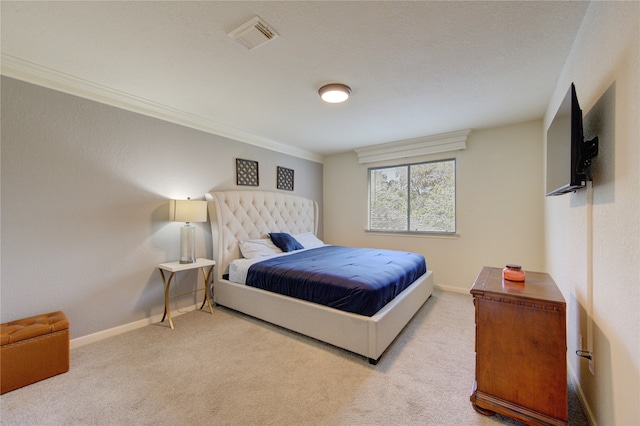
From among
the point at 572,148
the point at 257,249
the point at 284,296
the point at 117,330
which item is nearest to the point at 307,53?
the point at 572,148

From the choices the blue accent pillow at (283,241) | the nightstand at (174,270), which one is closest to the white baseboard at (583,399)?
the blue accent pillow at (283,241)

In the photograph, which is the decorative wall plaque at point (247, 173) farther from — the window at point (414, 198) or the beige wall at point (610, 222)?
the beige wall at point (610, 222)

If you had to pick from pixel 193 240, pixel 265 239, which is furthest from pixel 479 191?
pixel 193 240

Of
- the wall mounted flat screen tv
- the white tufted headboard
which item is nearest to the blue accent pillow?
the white tufted headboard

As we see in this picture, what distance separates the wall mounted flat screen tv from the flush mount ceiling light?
5.23 feet

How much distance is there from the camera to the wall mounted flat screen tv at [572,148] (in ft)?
4.54

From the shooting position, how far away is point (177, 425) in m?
1.52

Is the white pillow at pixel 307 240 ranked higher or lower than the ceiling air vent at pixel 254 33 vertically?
lower

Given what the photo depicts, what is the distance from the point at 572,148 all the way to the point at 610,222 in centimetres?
41

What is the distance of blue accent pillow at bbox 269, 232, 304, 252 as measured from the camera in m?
3.86

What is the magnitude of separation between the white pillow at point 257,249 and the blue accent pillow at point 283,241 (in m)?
0.07

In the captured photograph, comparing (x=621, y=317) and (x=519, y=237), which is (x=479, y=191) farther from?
(x=621, y=317)

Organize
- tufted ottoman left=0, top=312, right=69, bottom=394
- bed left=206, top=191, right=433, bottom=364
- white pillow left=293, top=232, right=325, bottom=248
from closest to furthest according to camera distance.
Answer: tufted ottoman left=0, top=312, right=69, bottom=394, bed left=206, top=191, right=433, bottom=364, white pillow left=293, top=232, right=325, bottom=248

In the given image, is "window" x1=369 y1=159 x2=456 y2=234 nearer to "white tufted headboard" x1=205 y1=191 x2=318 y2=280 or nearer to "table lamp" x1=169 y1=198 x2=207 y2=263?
"white tufted headboard" x1=205 y1=191 x2=318 y2=280
